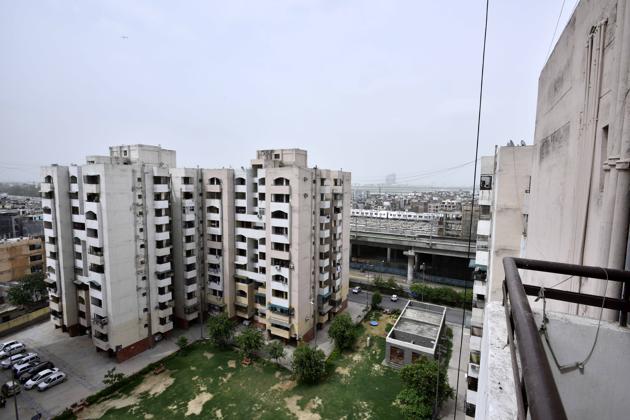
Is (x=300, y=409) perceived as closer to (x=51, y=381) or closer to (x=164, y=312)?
(x=164, y=312)

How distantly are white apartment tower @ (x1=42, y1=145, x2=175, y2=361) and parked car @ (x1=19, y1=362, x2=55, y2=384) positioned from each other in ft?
8.37

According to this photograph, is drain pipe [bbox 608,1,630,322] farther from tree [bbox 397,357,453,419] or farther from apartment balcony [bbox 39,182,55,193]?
apartment balcony [bbox 39,182,55,193]

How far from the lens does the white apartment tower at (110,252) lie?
18.8 m

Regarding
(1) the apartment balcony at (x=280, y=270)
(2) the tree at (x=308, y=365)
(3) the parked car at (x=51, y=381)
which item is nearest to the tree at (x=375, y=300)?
(1) the apartment balcony at (x=280, y=270)

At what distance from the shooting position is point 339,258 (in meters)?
26.1

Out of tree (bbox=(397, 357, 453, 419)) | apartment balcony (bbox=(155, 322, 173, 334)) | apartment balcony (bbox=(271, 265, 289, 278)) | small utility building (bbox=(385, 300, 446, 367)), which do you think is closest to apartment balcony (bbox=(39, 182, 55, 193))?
apartment balcony (bbox=(155, 322, 173, 334))

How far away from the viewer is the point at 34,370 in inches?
714

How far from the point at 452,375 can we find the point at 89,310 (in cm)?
2473

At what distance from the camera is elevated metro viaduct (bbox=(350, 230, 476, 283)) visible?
34438 mm

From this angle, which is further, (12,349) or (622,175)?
(12,349)

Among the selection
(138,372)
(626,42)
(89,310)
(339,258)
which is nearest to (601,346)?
(626,42)

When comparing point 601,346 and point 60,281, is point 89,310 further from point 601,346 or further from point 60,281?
point 601,346

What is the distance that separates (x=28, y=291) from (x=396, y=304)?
32542 millimetres

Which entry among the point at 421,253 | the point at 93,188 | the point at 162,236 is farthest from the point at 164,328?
the point at 421,253
